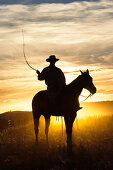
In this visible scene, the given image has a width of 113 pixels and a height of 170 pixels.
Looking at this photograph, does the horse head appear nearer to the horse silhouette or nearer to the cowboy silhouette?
the horse silhouette

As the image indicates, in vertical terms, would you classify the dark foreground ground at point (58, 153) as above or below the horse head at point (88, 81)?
below

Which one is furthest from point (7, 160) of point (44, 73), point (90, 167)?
point (44, 73)

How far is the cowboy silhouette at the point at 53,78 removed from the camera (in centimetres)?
1233

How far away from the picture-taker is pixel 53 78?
41.3ft

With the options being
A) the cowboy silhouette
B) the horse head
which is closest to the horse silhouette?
the horse head

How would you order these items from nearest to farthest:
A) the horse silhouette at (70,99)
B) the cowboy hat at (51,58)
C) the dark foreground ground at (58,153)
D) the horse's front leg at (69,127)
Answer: the dark foreground ground at (58,153) < the horse's front leg at (69,127) < the horse silhouette at (70,99) < the cowboy hat at (51,58)

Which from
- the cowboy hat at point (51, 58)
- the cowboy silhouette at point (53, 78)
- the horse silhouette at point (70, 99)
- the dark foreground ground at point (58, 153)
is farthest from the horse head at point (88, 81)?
the dark foreground ground at point (58, 153)

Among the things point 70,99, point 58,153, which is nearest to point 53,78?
point 70,99

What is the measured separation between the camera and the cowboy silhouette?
12.3 meters

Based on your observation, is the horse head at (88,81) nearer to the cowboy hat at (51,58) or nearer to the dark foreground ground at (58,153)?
the cowboy hat at (51,58)

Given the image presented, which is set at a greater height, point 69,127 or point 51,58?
point 51,58

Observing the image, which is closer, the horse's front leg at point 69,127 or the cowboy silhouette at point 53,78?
the horse's front leg at point 69,127

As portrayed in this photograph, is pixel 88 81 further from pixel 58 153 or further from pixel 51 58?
pixel 58 153

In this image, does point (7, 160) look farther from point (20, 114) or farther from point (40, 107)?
point (20, 114)
